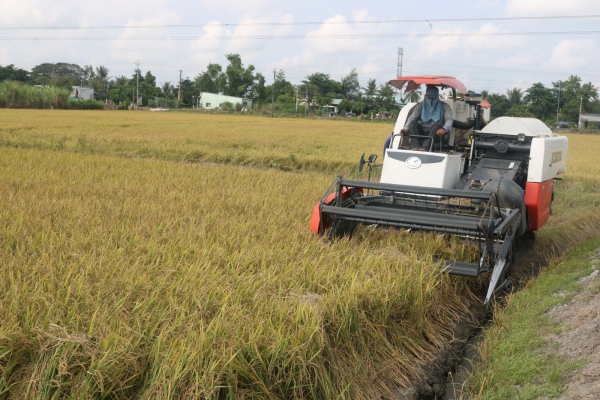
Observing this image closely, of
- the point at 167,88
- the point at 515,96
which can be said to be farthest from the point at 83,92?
the point at 515,96

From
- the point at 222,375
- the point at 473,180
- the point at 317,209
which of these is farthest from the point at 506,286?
the point at 222,375

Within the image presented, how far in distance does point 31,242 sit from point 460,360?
3321mm

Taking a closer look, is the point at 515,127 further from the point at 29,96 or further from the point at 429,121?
the point at 29,96

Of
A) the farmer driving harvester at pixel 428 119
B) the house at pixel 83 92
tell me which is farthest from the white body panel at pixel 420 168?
the house at pixel 83 92

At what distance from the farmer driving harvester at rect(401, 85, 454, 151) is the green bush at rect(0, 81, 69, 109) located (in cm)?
4327

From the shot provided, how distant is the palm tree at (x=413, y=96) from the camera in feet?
22.4

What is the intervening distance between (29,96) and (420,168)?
4540 centimetres

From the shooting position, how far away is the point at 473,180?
19.9 feet

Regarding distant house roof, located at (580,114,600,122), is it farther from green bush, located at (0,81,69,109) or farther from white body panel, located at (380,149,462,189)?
white body panel, located at (380,149,462,189)

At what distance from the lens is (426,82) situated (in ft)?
20.9

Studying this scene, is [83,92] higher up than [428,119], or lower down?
higher up

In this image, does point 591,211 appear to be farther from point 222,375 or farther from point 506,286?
point 222,375

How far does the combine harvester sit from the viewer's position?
501 centimetres

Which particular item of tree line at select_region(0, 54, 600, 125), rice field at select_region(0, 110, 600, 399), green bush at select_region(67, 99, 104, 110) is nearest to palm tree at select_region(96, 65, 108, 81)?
tree line at select_region(0, 54, 600, 125)
